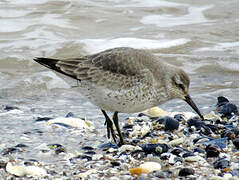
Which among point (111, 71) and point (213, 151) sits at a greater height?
point (111, 71)

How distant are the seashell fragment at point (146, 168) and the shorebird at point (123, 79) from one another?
0.96 m

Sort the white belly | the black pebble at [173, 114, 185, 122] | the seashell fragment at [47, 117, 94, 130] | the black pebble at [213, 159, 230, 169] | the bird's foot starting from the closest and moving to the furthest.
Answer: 1. the black pebble at [213, 159, 230, 169]
2. the white belly
3. the bird's foot
4. the seashell fragment at [47, 117, 94, 130]
5. the black pebble at [173, 114, 185, 122]

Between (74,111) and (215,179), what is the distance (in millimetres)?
3591

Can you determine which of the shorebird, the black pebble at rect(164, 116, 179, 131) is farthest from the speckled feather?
the black pebble at rect(164, 116, 179, 131)

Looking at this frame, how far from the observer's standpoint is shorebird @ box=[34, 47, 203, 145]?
5.54 meters

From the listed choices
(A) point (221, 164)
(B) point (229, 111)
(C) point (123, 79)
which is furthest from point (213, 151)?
(B) point (229, 111)

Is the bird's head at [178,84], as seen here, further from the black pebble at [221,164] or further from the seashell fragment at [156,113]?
the black pebble at [221,164]

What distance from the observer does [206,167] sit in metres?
4.82

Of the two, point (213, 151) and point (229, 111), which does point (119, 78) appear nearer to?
point (213, 151)

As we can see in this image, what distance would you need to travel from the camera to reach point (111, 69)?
19.0 feet

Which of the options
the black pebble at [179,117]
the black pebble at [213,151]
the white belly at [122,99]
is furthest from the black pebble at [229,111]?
the black pebble at [213,151]

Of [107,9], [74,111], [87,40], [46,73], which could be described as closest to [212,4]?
[107,9]

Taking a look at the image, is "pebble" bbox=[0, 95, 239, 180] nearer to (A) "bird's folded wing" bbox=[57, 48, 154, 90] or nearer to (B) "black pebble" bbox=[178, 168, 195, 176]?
(B) "black pebble" bbox=[178, 168, 195, 176]

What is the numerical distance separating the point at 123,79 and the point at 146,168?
1354 millimetres
